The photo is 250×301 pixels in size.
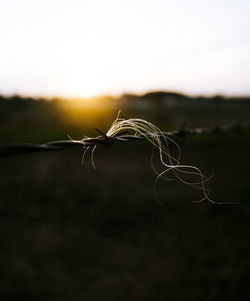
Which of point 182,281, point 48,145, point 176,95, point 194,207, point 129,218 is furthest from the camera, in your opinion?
point 176,95

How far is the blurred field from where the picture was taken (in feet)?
11.0

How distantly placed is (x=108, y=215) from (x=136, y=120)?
4.54 meters

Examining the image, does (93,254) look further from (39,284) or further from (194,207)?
(194,207)

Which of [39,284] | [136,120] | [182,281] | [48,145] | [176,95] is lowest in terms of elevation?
[39,284]

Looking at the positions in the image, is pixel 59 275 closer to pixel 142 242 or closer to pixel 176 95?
pixel 142 242

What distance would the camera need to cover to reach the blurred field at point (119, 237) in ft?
11.0

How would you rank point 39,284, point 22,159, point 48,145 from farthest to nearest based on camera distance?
point 22,159 < point 39,284 < point 48,145

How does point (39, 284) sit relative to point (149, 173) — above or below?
below

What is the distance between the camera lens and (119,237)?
4.78 meters

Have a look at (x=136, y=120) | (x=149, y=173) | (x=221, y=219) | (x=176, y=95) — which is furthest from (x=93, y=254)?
(x=176, y=95)

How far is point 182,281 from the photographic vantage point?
3.33 metres

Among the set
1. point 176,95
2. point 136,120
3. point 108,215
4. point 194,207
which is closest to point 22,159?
point 108,215

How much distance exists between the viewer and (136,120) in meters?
1.43

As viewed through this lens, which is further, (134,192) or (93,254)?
(134,192)
